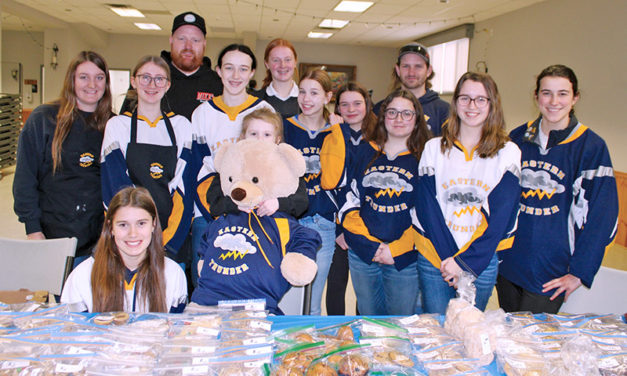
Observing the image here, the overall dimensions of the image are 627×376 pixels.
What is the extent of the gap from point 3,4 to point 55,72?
3.24 meters

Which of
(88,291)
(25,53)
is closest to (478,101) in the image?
(88,291)

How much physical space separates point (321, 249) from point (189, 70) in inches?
54.8

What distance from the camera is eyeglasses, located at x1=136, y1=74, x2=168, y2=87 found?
2.13 meters

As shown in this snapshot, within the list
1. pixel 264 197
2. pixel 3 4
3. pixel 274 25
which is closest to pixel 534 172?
pixel 264 197

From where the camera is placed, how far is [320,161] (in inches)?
89.0

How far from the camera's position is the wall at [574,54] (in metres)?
5.60

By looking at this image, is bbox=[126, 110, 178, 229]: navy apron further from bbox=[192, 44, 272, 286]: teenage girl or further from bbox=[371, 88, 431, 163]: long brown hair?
bbox=[371, 88, 431, 163]: long brown hair

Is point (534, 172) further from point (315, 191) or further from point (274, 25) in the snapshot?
point (274, 25)

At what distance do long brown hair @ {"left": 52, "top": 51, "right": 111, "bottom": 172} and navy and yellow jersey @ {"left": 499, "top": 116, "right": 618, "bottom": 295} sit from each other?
83.0 inches

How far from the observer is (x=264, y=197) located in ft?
5.62

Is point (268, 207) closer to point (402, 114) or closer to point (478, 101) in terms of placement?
point (402, 114)

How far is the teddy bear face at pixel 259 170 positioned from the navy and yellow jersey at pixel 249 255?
110 millimetres

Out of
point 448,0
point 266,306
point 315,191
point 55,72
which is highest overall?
point 448,0

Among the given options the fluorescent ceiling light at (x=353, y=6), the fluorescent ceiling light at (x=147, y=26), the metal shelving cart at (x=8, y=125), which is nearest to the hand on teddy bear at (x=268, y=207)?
the fluorescent ceiling light at (x=353, y=6)
